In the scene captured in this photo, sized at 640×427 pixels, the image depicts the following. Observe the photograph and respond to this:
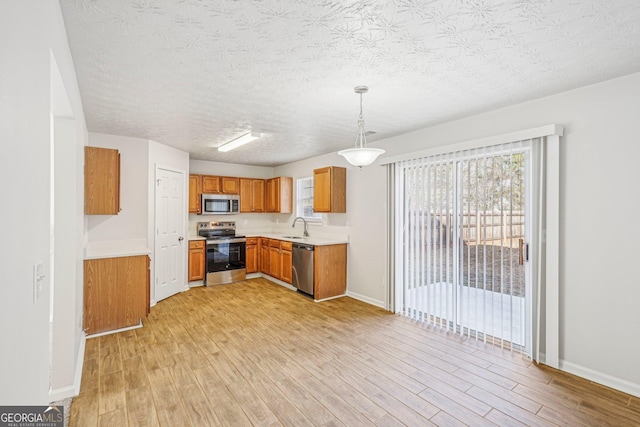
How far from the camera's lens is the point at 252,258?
6.53m

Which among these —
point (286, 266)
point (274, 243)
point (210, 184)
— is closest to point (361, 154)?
point (286, 266)

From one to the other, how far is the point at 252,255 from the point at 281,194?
1465 millimetres

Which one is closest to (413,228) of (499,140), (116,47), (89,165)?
(499,140)

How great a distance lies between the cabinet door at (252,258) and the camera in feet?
21.2

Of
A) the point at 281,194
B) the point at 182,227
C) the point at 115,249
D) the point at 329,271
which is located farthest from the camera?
the point at 281,194

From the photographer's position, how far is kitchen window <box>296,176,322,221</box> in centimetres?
637

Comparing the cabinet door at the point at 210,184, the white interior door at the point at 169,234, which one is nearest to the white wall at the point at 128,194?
the white interior door at the point at 169,234

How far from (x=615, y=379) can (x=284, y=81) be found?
3724 millimetres

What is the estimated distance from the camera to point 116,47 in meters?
2.04

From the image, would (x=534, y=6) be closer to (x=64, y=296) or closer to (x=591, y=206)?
(x=591, y=206)

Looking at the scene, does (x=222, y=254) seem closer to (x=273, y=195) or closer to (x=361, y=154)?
(x=273, y=195)

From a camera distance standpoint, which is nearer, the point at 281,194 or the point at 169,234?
the point at 169,234

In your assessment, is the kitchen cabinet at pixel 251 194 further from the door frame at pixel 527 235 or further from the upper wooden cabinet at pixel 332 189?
the door frame at pixel 527 235

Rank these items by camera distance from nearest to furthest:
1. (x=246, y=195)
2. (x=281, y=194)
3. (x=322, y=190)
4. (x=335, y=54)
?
(x=335, y=54)
(x=322, y=190)
(x=281, y=194)
(x=246, y=195)
